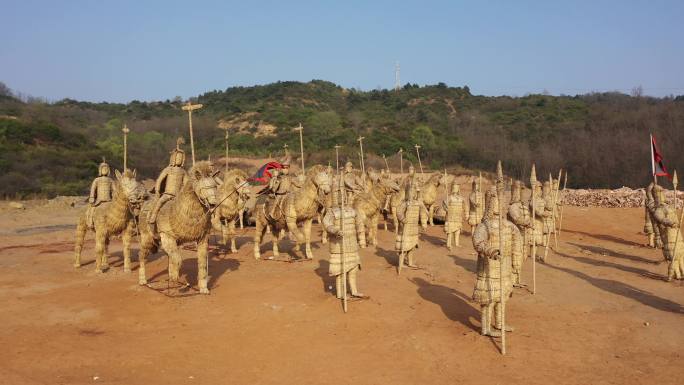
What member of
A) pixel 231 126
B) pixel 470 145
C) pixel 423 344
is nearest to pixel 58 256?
pixel 423 344

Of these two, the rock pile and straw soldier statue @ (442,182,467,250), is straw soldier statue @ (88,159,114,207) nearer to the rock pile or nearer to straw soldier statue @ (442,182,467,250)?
straw soldier statue @ (442,182,467,250)

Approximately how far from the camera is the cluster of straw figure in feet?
28.1

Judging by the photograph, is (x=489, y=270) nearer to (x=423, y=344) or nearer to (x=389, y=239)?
(x=423, y=344)

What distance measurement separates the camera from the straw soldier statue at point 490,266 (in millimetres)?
8248

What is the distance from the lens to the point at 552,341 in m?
8.54

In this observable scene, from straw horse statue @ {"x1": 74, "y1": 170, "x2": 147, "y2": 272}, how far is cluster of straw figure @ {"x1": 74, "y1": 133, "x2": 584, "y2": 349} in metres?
0.02

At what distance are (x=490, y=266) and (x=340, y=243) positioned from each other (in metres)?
2.98

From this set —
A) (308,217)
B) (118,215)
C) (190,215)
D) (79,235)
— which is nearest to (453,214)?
(308,217)

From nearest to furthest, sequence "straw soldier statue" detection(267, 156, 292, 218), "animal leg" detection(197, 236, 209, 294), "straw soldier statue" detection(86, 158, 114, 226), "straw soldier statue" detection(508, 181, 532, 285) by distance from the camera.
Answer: "animal leg" detection(197, 236, 209, 294), "straw soldier statue" detection(508, 181, 532, 285), "straw soldier statue" detection(86, 158, 114, 226), "straw soldier statue" detection(267, 156, 292, 218)

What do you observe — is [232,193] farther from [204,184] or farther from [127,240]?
[127,240]

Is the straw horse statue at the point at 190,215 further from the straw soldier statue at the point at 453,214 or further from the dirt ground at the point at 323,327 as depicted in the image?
the straw soldier statue at the point at 453,214

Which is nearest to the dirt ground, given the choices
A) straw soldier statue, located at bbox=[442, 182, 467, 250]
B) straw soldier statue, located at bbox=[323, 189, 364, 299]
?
straw soldier statue, located at bbox=[323, 189, 364, 299]

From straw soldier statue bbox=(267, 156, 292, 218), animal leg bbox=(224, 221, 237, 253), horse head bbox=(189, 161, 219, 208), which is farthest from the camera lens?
animal leg bbox=(224, 221, 237, 253)

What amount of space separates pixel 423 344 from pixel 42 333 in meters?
6.47
